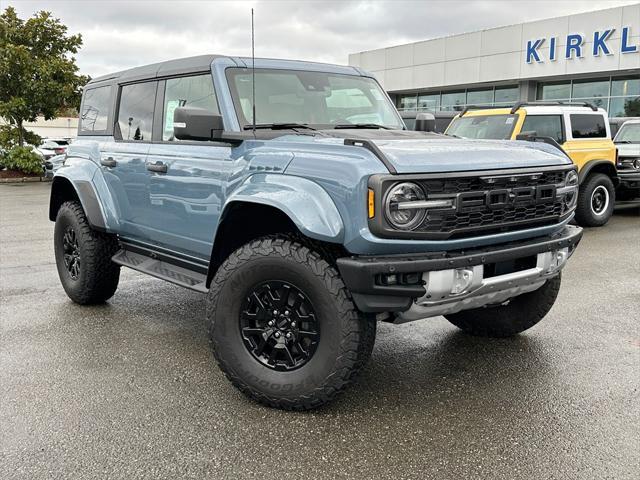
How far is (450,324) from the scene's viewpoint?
4926 mm

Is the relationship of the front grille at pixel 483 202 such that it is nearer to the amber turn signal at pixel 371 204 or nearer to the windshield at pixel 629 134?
the amber turn signal at pixel 371 204

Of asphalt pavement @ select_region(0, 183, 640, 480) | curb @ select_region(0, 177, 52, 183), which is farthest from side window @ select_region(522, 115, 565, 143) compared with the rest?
curb @ select_region(0, 177, 52, 183)

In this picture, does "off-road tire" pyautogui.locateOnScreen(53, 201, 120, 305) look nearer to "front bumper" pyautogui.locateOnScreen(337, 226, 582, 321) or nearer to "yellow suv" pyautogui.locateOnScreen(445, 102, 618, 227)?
"front bumper" pyautogui.locateOnScreen(337, 226, 582, 321)

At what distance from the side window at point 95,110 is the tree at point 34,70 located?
16448mm

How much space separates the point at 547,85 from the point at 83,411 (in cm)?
2703

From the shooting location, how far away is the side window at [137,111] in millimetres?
4684

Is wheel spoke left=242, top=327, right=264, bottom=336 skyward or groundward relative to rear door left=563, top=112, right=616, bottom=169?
groundward

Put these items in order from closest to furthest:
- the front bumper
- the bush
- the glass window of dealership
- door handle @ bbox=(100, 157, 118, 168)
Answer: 1. the front bumper
2. door handle @ bbox=(100, 157, 118, 168)
3. the bush
4. the glass window of dealership

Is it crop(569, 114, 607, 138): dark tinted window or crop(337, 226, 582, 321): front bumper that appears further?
crop(569, 114, 607, 138): dark tinted window

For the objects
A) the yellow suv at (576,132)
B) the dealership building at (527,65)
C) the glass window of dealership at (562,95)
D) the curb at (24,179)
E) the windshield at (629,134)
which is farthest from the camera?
the glass window of dealership at (562,95)

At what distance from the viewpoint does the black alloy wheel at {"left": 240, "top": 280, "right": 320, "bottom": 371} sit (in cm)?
321

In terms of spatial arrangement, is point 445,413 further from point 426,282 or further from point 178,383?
point 178,383

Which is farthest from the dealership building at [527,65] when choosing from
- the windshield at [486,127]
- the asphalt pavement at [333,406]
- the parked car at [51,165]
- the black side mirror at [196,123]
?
the black side mirror at [196,123]

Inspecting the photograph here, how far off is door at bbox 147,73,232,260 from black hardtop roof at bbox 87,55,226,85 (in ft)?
0.20
